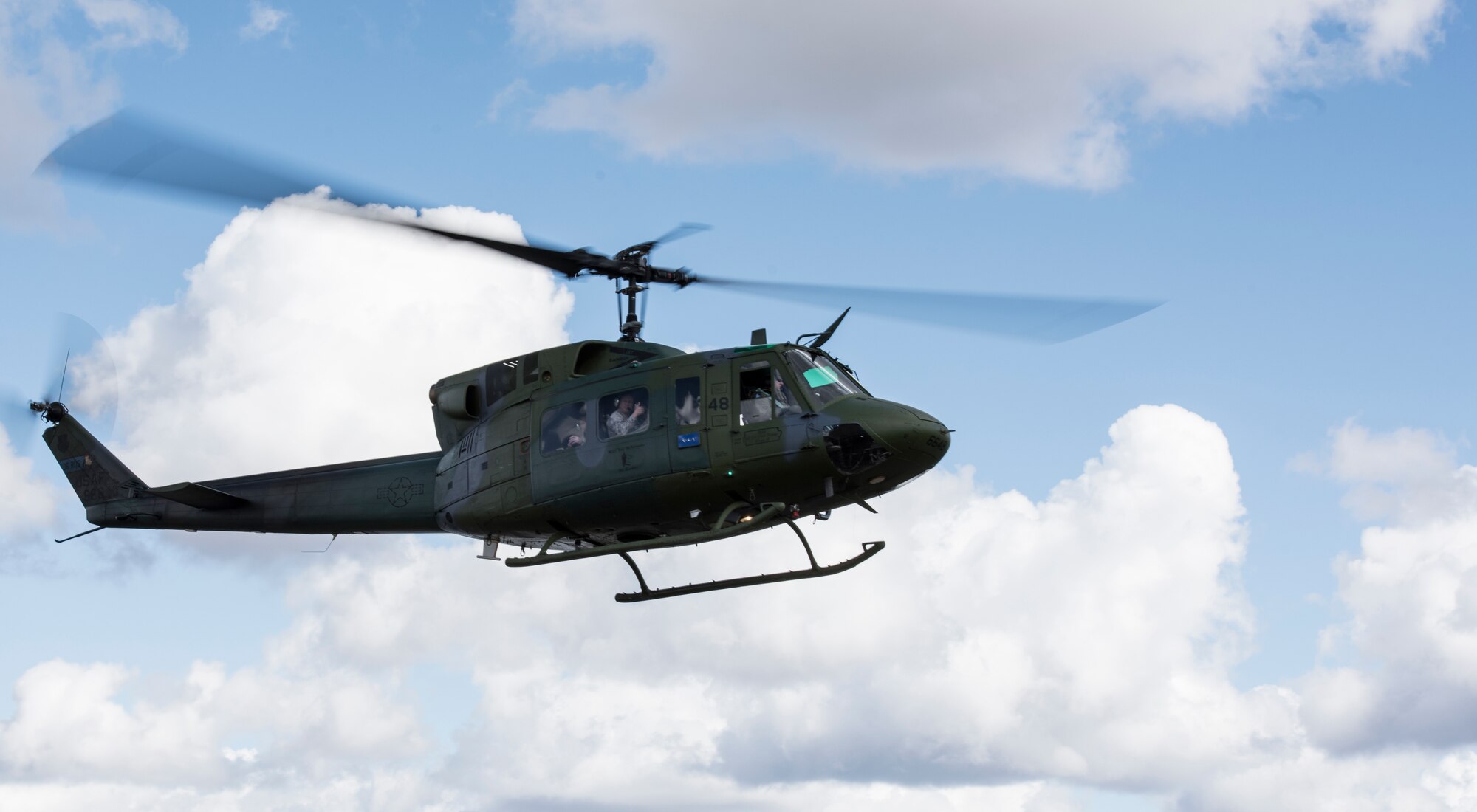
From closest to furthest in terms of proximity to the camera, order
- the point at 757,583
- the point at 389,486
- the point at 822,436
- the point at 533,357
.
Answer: the point at 822,436
the point at 757,583
the point at 533,357
the point at 389,486

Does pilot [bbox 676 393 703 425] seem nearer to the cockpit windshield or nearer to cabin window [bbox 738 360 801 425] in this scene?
cabin window [bbox 738 360 801 425]

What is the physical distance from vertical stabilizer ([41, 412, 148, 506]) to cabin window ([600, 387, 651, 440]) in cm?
1389

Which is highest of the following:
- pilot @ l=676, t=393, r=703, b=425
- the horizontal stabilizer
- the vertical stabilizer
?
the vertical stabilizer

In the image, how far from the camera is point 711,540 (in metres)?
25.9

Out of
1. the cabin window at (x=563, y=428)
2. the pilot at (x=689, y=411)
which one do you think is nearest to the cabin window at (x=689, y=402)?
the pilot at (x=689, y=411)

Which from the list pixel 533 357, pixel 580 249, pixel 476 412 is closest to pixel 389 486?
pixel 476 412

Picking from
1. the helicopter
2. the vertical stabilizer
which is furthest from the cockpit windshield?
the vertical stabilizer

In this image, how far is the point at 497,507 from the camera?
28.4m

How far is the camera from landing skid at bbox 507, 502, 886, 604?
25.7m

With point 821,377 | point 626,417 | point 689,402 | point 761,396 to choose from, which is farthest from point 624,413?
point 821,377

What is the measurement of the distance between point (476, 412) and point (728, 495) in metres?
6.75

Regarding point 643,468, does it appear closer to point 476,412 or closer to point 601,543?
point 601,543

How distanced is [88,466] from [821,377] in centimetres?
2012

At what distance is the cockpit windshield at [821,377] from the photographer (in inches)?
1023
